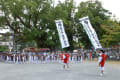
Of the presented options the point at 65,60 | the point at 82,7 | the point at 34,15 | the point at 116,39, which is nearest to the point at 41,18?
the point at 34,15

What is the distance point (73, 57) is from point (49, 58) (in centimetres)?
348

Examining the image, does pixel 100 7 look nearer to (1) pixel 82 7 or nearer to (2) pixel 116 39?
(1) pixel 82 7

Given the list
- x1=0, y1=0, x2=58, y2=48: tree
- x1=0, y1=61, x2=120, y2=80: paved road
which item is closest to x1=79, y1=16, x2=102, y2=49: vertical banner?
x1=0, y1=61, x2=120, y2=80: paved road

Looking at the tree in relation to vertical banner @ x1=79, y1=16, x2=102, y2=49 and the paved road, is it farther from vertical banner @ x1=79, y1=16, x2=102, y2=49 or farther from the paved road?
the paved road

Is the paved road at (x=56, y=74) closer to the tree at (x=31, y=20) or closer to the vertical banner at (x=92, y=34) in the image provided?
the vertical banner at (x=92, y=34)

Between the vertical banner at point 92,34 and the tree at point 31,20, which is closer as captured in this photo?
the vertical banner at point 92,34

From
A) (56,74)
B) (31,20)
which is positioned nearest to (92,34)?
(56,74)

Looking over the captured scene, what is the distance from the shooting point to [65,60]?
16578 millimetres

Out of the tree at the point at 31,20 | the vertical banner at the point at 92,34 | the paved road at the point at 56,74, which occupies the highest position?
the tree at the point at 31,20

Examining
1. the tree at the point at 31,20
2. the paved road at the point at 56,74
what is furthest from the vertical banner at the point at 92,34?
the tree at the point at 31,20

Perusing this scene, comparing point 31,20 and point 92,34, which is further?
point 31,20

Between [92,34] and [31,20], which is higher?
[31,20]

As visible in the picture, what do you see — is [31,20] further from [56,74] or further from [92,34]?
[56,74]

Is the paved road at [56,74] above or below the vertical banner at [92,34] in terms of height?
below
